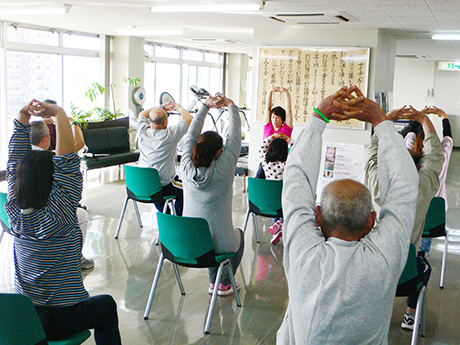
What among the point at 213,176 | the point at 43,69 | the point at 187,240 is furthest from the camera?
the point at 43,69

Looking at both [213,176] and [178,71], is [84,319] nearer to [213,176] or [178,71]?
[213,176]

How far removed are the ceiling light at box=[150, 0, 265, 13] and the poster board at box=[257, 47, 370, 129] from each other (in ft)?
6.29

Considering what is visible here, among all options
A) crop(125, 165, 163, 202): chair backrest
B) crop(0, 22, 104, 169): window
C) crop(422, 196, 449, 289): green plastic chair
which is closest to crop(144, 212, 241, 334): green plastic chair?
crop(125, 165, 163, 202): chair backrest

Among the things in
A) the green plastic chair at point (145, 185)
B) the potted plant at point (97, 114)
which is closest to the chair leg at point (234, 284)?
the green plastic chair at point (145, 185)

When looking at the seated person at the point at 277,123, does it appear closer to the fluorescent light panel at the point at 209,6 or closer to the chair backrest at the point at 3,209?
the fluorescent light panel at the point at 209,6

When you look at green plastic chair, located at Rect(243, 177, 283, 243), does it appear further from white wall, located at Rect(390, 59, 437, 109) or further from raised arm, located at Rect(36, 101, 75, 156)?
white wall, located at Rect(390, 59, 437, 109)

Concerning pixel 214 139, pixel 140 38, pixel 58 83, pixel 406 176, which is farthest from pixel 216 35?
pixel 406 176

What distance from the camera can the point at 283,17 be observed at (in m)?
5.94

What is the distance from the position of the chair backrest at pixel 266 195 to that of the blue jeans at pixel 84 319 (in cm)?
246

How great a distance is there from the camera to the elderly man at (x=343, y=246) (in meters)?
1.31

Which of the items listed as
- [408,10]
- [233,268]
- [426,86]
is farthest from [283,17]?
[426,86]

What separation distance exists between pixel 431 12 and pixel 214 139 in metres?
3.38

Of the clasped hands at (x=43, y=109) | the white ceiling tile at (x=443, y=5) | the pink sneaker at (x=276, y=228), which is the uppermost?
the white ceiling tile at (x=443, y=5)

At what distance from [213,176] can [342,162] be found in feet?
13.1
